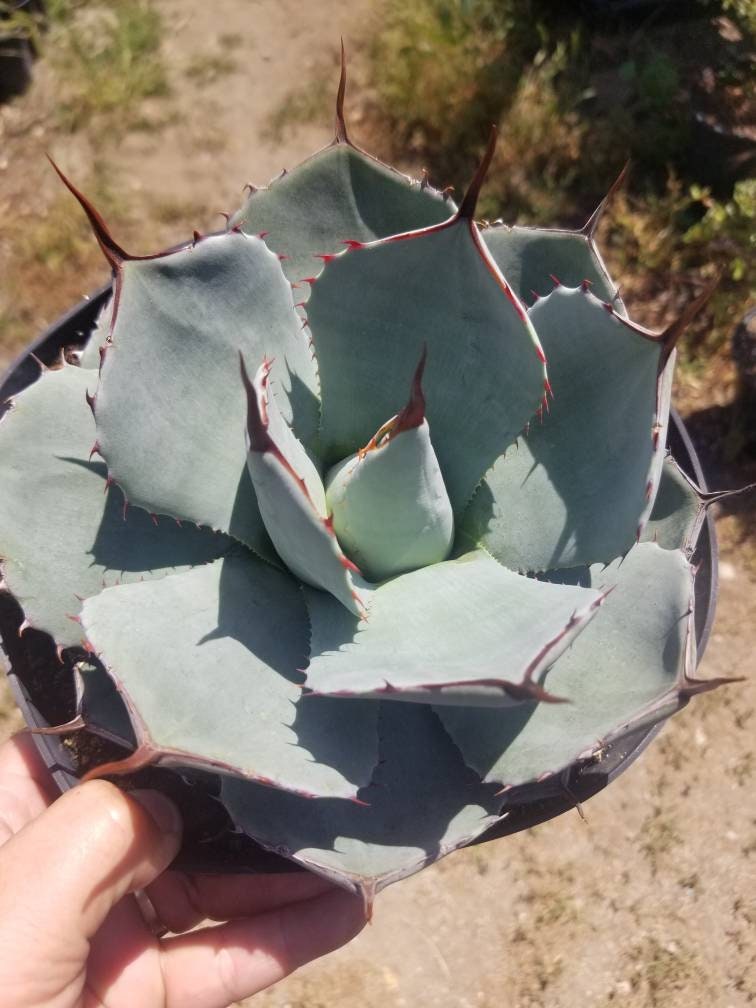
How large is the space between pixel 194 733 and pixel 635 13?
2.44m

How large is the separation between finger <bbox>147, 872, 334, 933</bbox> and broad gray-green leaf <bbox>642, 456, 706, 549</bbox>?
0.74m

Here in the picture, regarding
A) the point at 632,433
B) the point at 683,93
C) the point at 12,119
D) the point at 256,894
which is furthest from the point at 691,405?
the point at 12,119

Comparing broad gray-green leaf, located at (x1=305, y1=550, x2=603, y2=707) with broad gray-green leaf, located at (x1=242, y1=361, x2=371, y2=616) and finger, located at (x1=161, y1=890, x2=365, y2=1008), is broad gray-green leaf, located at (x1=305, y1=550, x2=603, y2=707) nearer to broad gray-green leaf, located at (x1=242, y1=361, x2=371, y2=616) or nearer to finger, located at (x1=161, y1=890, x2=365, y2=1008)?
broad gray-green leaf, located at (x1=242, y1=361, x2=371, y2=616)

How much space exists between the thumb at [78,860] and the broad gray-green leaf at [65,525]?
20 centimetres

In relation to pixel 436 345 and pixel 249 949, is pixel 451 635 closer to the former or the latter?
pixel 436 345

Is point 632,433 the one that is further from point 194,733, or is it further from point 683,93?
point 683,93

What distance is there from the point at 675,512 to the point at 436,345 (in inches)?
15.9

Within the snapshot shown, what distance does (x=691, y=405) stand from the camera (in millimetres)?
2098

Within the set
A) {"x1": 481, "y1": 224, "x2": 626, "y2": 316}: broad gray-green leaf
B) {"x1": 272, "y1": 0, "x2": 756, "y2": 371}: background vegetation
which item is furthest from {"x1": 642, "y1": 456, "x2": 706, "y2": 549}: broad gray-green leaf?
{"x1": 272, "y1": 0, "x2": 756, "y2": 371}: background vegetation

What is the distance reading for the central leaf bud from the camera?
2.95ft

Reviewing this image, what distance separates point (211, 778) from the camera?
1.12 m

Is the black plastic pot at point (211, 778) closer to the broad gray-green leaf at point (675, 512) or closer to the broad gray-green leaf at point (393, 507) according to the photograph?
the broad gray-green leaf at point (675, 512)

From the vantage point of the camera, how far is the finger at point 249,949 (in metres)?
1.30

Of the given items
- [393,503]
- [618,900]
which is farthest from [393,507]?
[618,900]
